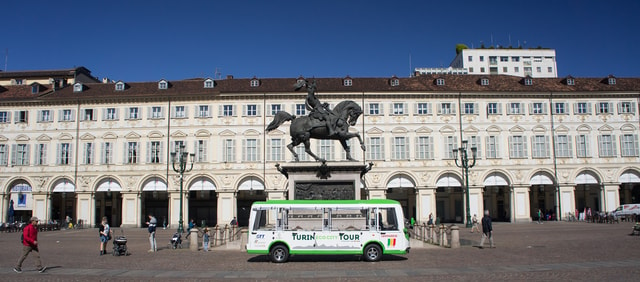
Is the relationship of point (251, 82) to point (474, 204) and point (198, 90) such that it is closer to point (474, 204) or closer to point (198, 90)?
point (198, 90)

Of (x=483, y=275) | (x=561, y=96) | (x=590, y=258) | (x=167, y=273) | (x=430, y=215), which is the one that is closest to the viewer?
(x=483, y=275)

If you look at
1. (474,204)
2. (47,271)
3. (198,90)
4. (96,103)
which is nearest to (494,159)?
(474,204)

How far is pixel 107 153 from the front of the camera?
53.6m

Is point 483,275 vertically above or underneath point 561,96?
underneath

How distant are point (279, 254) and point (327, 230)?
1.84 meters

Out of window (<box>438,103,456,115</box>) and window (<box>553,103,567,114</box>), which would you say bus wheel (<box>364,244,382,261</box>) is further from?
window (<box>553,103,567,114</box>)

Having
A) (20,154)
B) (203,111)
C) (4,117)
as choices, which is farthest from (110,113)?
(4,117)

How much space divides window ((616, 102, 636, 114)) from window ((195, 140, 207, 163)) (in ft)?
135

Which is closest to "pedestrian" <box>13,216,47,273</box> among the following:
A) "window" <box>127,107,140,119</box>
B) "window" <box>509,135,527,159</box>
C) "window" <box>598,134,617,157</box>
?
"window" <box>127,107,140,119</box>

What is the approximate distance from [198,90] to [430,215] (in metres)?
26.1

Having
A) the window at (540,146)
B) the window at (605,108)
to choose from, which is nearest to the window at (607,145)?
the window at (605,108)

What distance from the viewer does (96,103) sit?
5428 centimetres

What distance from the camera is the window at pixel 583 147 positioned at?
52750mm

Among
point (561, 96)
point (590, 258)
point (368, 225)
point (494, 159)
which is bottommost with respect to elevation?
point (590, 258)
